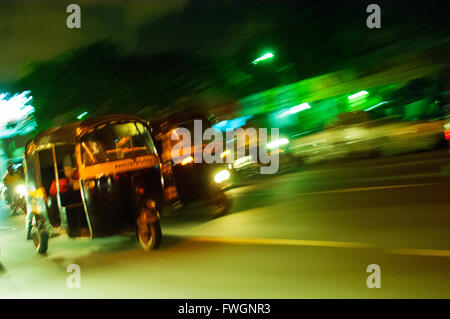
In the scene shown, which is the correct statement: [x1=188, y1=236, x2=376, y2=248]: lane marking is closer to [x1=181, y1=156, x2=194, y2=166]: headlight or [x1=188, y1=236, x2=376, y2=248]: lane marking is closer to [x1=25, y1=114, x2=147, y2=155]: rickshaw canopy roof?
[x1=181, y1=156, x2=194, y2=166]: headlight

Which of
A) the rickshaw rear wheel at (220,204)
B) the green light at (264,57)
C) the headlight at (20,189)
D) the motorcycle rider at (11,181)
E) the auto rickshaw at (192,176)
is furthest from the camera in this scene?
the motorcycle rider at (11,181)

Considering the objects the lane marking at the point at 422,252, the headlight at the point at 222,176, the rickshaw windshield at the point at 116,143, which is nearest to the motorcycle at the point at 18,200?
the headlight at the point at 222,176

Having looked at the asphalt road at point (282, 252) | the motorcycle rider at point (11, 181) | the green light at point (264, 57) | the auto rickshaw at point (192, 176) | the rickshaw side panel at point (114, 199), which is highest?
the green light at point (264, 57)

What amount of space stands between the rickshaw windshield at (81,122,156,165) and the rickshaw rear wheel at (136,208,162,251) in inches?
41.9

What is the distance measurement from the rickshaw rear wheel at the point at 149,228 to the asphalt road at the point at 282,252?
18 centimetres

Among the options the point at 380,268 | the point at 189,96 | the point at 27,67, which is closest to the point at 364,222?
the point at 380,268

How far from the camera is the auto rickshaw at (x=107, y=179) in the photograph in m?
8.09

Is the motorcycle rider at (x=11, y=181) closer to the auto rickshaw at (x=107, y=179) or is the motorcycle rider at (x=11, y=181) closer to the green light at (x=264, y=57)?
the green light at (x=264, y=57)

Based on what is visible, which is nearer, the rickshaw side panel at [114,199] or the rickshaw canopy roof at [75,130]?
the rickshaw side panel at [114,199]

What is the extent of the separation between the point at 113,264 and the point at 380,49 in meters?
8.28

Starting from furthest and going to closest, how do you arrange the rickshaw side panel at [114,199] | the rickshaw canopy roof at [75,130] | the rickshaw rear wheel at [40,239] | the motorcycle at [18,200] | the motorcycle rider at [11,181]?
the motorcycle rider at [11,181] < the motorcycle at [18,200] < the rickshaw rear wheel at [40,239] < the rickshaw canopy roof at [75,130] < the rickshaw side panel at [114,199]

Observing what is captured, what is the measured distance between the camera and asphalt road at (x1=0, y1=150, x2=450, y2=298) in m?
5.47

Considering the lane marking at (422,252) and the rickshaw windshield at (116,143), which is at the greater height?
the rickshaw windshield at (116,143)
